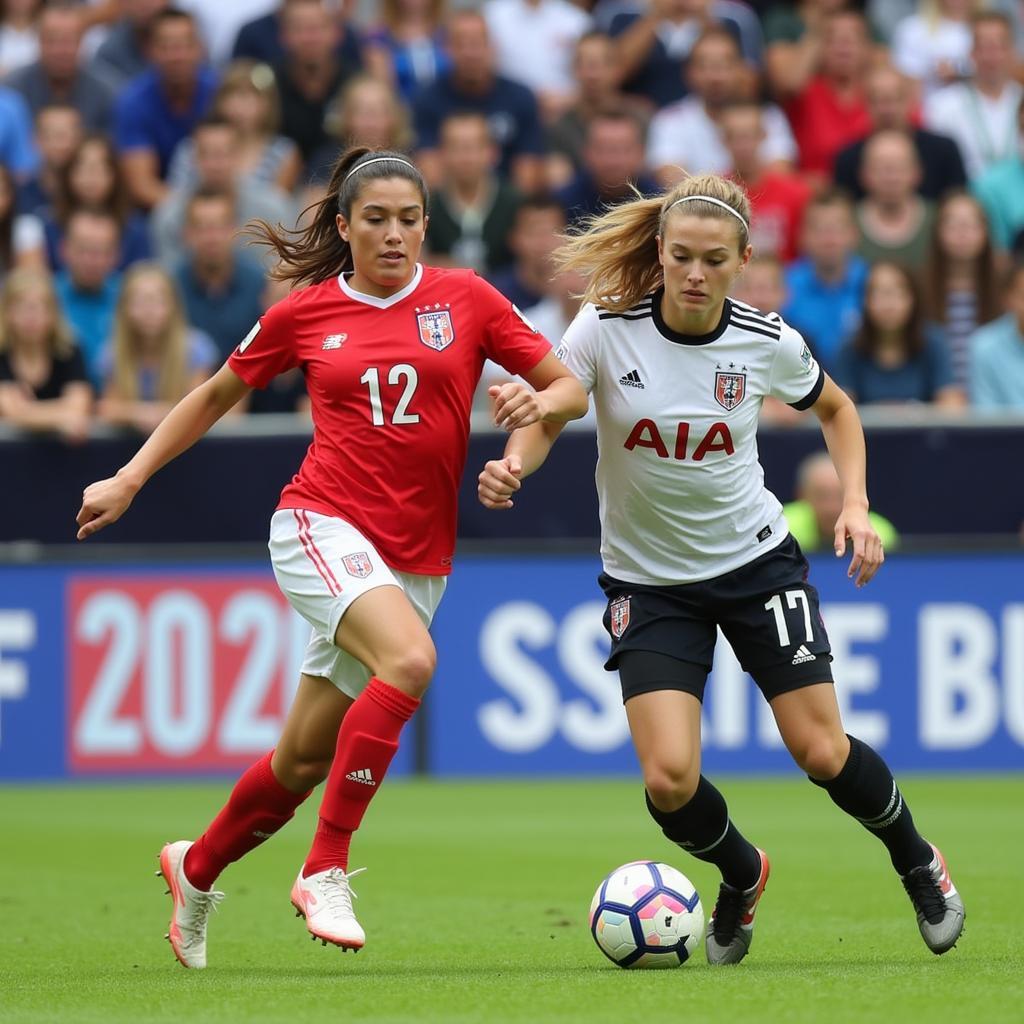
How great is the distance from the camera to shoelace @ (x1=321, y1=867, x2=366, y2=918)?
238 inches

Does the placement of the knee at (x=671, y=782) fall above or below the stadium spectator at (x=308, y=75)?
below

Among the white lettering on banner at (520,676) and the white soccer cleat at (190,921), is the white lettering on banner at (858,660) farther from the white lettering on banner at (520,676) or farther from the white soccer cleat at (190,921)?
the white soccer cleat at (190,921)

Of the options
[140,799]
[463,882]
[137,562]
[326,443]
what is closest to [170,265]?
[137,562]

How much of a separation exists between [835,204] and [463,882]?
6351mm

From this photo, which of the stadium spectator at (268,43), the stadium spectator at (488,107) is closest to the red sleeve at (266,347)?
the stadium spectator at (488,107)

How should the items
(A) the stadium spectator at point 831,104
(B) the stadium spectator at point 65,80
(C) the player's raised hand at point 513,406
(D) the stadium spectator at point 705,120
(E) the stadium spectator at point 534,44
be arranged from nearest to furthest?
(C) the player's raised hand at point 513,406 < (B) the stadium spectator at point 65,80 < (D) the stadium spectator at point 705,120 < (A) the stadium spectator at point 831,104 < (E) the stadium spectator at point 534,44

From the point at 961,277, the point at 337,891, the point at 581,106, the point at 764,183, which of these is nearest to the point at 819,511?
the point at 961,277

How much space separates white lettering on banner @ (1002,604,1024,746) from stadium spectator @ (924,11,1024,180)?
13.6 feet

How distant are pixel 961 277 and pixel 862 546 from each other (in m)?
8.06

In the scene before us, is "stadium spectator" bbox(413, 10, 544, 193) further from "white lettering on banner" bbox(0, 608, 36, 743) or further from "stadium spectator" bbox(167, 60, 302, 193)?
"white lettering on banner" bbox(0, 608, 36, 743)

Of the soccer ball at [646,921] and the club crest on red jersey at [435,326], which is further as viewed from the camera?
the club crest on red jersey at [435,326]

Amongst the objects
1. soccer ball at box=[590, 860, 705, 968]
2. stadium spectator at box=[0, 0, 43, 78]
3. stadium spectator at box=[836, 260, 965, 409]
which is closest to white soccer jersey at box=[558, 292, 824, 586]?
soccer ball at box=[590, 860, 705, 968]

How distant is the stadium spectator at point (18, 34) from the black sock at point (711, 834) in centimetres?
1107

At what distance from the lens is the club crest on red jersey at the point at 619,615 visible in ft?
21.6
